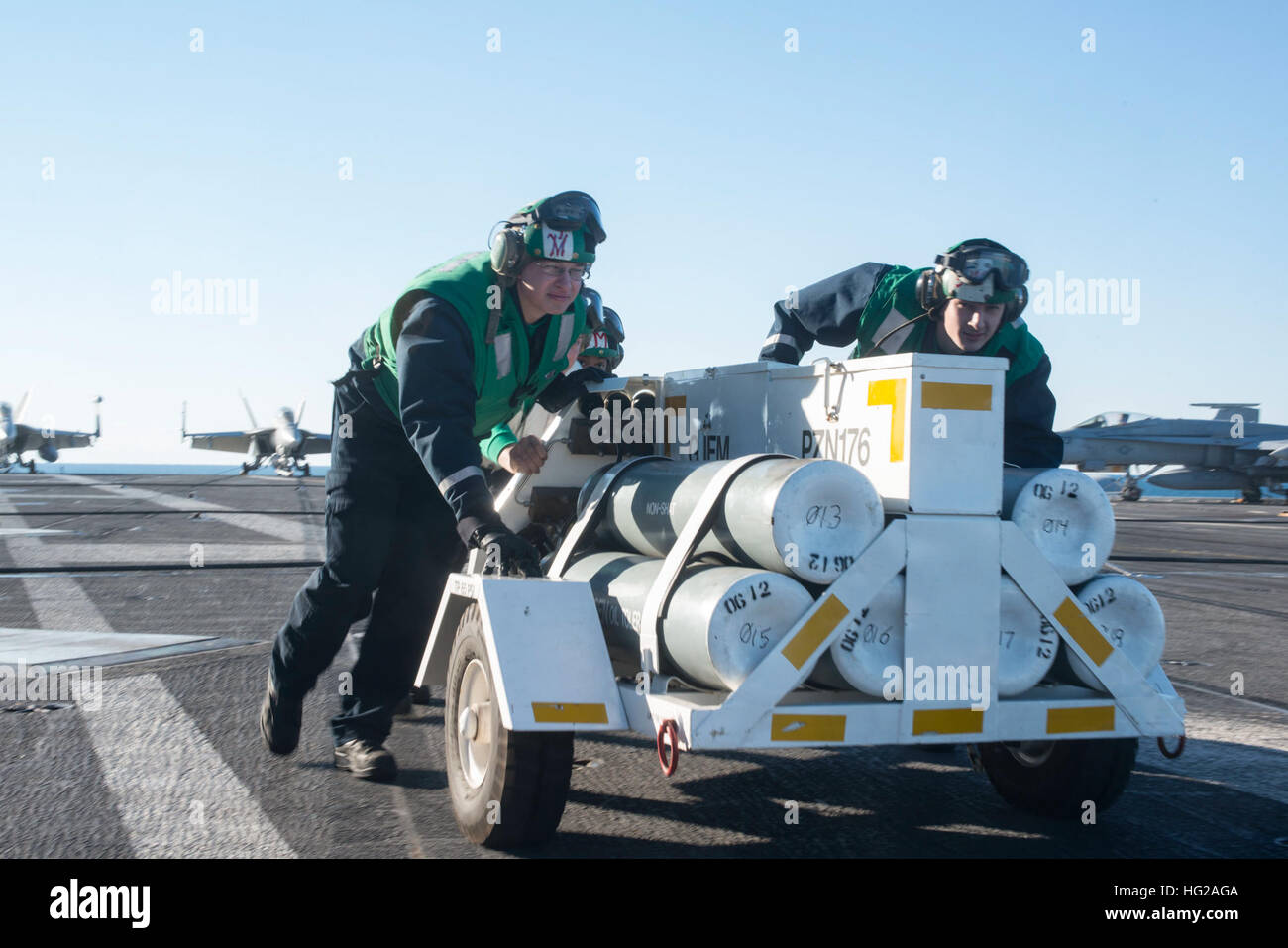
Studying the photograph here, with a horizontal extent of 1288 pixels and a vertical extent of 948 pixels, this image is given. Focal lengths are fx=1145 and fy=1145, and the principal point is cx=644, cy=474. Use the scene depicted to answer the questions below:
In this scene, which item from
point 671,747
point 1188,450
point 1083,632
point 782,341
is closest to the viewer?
point 671,747

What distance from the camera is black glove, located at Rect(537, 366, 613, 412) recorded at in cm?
494

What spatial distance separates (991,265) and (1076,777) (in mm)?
1839

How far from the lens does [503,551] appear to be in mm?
3748

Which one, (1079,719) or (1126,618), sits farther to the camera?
(1126,618)

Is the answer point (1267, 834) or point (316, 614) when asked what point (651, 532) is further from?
point (1267, 834)

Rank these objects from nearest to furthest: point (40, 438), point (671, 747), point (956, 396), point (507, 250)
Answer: point (671, 747)
point (956, 396)
point (507, 250)
point (40, 438)

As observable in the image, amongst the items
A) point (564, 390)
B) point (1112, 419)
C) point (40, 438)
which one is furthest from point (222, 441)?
point (564, 390)

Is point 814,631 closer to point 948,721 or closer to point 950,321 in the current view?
point 948,721

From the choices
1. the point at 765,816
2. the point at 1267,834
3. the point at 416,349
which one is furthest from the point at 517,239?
the point at 1267,834

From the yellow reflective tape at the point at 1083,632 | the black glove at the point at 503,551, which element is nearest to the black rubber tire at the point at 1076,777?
the yellow reflective tape at the point at 1083,632

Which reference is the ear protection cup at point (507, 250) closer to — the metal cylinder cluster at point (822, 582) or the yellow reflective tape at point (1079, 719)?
the metal cylinder cluster at point (822, 582)

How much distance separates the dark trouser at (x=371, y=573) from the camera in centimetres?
459

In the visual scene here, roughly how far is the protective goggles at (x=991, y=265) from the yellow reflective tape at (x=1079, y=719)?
62.4 inches

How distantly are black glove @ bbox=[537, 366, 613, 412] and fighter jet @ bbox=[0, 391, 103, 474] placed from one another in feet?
242
